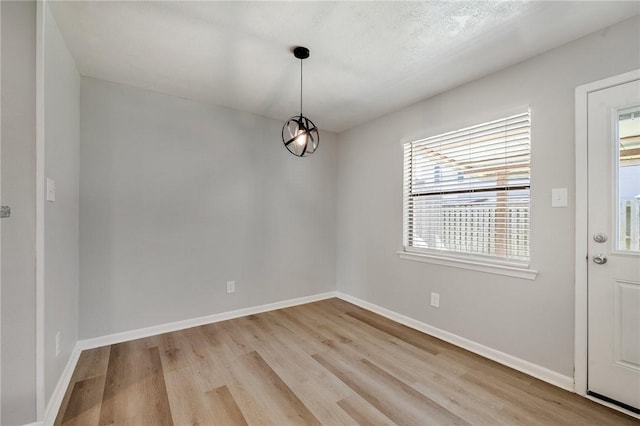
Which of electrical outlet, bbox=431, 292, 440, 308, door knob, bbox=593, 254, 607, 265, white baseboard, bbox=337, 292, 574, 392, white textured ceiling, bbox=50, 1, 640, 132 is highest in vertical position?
white textured ceiling, bbox=50, 1, 640, 132

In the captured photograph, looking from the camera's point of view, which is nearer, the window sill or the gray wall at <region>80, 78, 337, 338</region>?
the window sill

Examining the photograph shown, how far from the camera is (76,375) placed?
2.11 m

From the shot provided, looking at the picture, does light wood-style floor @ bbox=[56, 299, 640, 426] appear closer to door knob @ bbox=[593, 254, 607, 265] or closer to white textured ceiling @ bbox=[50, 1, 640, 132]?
door knob @ bbox=[593, 254, 607, 265]

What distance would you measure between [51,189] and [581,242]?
139 inches

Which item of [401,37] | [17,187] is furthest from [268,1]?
[17,187]

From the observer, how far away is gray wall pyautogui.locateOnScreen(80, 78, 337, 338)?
8.53 feet

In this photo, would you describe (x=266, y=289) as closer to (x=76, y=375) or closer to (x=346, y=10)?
(x=76, y=375)

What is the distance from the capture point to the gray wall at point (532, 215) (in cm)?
199

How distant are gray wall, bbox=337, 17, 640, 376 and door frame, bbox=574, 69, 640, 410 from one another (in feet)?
0.14

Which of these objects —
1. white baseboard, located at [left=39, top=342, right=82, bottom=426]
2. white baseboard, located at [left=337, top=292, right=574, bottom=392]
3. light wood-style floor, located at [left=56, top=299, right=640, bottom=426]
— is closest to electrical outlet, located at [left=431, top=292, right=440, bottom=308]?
white baseboard, located at [left=337, top=292, right=574, bottom=392]

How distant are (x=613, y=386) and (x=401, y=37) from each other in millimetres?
2723

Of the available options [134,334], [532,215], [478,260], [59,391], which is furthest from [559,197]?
[134,334]

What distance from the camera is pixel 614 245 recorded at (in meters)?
1.82

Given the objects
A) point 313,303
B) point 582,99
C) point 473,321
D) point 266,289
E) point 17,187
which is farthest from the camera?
point 313,303
